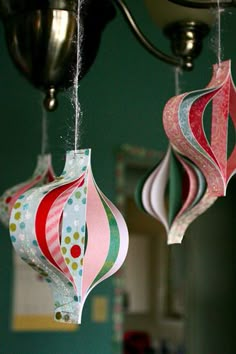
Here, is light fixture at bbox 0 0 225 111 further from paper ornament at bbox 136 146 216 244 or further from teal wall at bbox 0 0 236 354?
teal wall at bbox 0 0 236 354

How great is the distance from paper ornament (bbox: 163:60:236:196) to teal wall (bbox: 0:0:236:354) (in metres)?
1.22

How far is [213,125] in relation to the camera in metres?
0.96

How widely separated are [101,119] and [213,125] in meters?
1.75

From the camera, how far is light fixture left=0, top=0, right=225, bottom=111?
104 cm

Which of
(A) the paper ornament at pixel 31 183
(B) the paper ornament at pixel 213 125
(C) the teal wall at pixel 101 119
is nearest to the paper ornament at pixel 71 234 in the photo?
(B) the paper ornament at pixel 213 125

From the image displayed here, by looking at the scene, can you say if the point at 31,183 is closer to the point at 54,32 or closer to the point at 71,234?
the point at 54,32

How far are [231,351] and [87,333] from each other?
930 millimetres

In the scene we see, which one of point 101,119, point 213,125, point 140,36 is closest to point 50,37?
point 140,36

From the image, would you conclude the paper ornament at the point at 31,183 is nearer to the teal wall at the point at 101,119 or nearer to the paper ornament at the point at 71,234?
the paper ornament at the point at 71,234

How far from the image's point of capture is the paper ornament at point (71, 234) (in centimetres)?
79

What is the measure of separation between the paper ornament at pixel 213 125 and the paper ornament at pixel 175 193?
63 mm

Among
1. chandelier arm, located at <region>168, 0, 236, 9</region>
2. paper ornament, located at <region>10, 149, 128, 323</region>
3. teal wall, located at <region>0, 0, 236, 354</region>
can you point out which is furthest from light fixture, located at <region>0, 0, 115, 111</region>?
teal wall, located at <region>0, 0, 236, 354</region>

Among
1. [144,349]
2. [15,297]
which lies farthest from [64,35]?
[144,349]

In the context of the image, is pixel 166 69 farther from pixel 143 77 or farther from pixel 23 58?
pixel 23 58
